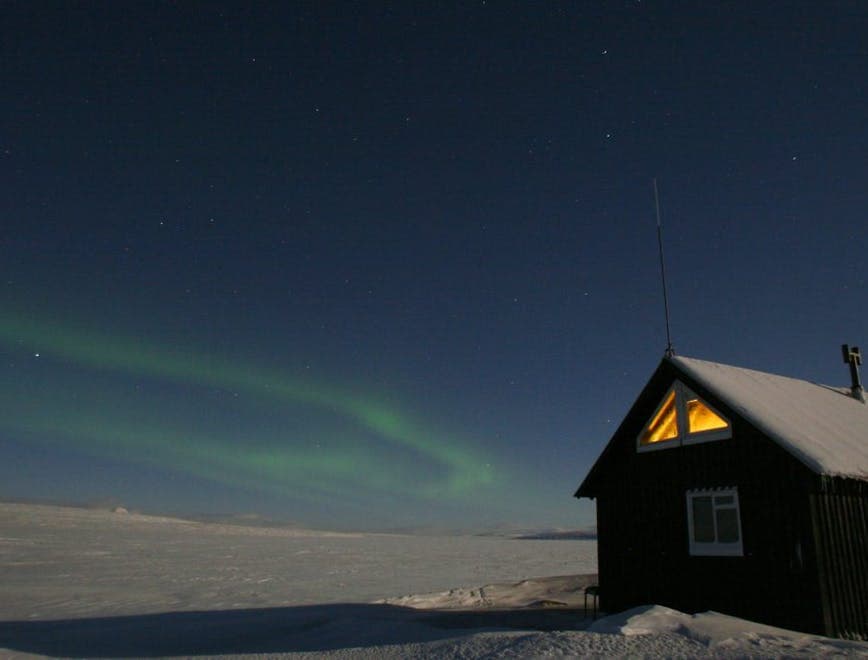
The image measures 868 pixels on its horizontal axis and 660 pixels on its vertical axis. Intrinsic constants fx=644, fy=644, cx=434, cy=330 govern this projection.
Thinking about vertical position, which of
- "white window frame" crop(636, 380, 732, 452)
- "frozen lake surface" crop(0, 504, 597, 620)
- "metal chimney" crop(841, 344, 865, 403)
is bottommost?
"frozen lake surface" crop(0, 504, 597, 620)

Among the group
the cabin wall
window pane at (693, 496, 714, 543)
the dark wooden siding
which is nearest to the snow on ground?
the cabin wall

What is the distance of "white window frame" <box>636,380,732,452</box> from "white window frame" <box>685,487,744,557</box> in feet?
3.82

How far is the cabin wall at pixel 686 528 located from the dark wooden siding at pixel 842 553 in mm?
242

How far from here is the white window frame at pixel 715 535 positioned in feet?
45.3

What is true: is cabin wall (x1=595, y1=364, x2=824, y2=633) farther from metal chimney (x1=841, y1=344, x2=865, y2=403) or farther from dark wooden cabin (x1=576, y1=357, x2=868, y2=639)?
metal chimney (x1=841, y1=344, x2=865, y2=403)

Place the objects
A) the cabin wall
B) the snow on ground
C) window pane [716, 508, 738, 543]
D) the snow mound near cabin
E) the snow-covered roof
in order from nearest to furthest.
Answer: the snow mound near cabin, the snow on ground, the cabin wall, the snow-covered roof, window pane [716, 508, 738, 543]

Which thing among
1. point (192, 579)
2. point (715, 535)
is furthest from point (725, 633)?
point (192, 579)

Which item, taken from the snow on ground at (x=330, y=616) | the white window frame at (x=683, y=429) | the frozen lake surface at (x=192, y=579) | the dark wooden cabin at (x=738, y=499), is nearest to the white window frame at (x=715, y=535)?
the dark wooden cabin at (x=738, y=499)

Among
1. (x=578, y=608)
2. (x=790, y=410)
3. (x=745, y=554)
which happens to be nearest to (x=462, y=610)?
(x=578, y=608)

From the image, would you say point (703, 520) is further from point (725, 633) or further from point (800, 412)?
point (725, 633)

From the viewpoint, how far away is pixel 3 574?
32.3 meters

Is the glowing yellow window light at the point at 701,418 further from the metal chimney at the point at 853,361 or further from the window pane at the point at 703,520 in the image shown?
the metal chimney at the point at 853,361

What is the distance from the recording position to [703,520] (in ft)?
48.2

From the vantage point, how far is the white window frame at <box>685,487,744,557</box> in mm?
13820
